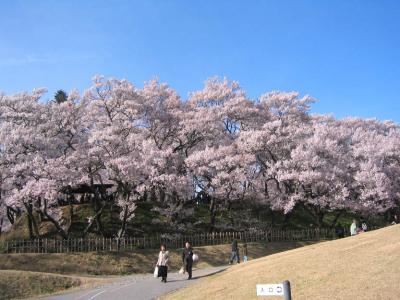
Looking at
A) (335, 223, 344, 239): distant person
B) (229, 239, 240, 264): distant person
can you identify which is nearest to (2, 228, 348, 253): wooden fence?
(335, 223, 344, 239): distant person

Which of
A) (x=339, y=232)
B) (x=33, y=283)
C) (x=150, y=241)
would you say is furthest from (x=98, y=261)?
(x=339, y=232)

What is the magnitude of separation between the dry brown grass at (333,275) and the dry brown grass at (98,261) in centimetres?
1211

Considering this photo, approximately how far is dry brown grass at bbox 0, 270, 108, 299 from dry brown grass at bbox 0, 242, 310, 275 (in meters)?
4.22

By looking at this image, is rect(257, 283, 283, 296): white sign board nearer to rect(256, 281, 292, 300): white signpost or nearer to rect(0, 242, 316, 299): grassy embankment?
rect(256, 281, 292, 300): white signpost

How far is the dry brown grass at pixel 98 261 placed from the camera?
93.0 ft

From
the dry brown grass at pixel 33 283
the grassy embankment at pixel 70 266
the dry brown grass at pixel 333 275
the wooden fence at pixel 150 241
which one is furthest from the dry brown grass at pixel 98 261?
the dry brown grass at pixel 333 275

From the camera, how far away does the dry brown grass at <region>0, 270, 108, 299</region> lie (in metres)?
22.4

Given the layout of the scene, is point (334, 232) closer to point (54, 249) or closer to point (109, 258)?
point (109, 258)

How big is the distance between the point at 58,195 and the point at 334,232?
23.0 metres

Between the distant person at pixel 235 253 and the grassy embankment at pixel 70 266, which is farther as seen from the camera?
the distant person at pixel 235 253

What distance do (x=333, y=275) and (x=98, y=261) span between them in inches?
744

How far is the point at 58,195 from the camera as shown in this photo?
32.5 metres

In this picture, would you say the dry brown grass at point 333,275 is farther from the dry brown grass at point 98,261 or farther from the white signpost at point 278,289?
the dry brown grass at point 98,261

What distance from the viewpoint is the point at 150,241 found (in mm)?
33125
